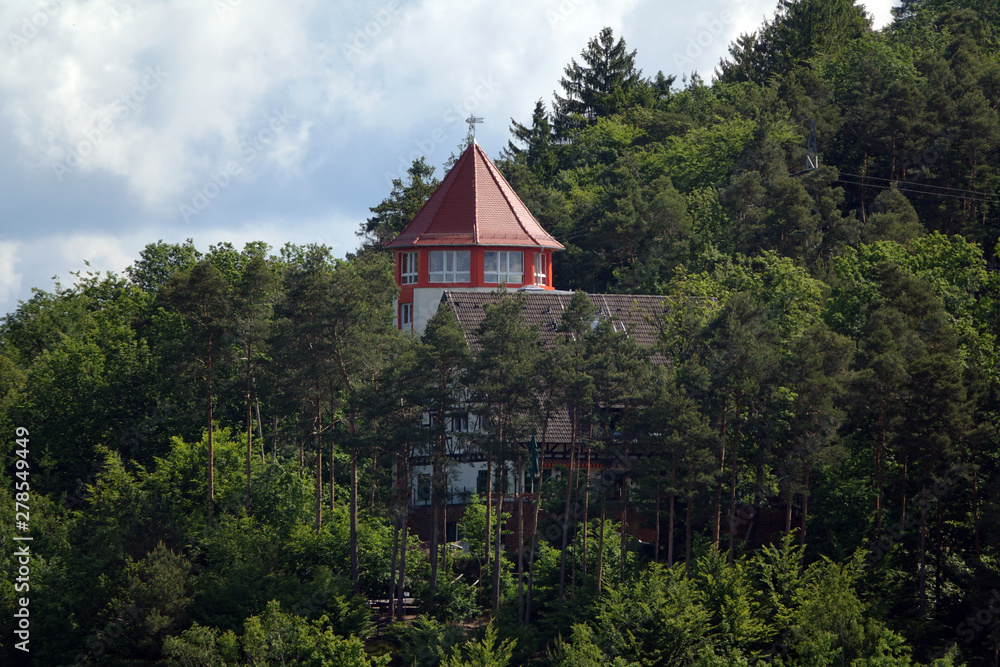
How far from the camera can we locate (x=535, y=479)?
4438 centimetres

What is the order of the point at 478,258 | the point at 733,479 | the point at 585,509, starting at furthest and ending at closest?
the point at 478,258
the point at 585,509
the point at 733,479

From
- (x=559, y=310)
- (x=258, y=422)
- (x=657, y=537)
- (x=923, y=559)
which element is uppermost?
(x=559, y=310)

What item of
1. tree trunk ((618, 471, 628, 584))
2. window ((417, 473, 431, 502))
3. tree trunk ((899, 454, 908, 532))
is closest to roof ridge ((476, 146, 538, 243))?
window ((417, 473, 431, 502))

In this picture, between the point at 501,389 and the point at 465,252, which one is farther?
the point at 465,252

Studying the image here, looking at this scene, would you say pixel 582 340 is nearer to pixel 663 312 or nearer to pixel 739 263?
pixel 663 312

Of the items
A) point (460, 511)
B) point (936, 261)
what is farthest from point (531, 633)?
point (936, 261)

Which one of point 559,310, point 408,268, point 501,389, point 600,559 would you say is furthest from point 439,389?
point 408,268

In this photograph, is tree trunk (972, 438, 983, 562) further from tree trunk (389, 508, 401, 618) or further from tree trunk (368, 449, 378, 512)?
tree trunk (368, 449, 378, 512)

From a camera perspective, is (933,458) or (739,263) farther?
(739,263)

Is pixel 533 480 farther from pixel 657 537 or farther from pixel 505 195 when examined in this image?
pixel 505 195

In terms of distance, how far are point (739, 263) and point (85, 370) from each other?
30794 mm

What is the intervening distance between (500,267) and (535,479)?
732 inches

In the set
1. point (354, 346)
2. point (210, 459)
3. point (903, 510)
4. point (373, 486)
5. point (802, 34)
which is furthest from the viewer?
point (802, 34)

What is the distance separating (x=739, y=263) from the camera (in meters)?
59.2
